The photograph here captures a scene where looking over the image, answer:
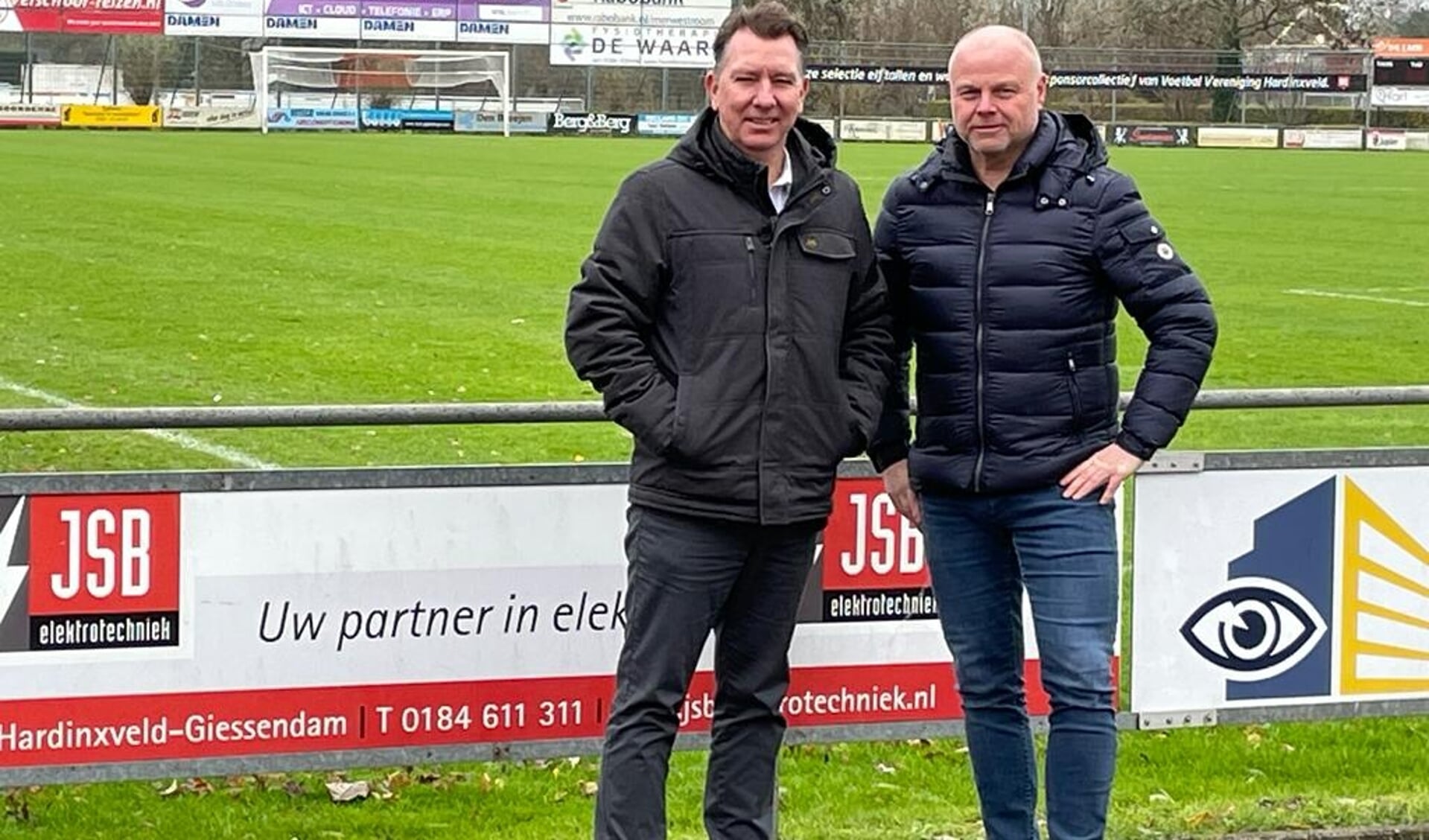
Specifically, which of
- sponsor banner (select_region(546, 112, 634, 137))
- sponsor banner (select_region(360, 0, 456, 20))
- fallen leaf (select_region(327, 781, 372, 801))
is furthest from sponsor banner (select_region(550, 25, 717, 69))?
fallen leaf (select_region(327, 781, 372, 801))

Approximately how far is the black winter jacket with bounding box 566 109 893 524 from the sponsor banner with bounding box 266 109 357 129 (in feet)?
204

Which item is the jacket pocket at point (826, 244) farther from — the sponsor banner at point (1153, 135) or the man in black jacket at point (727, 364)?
the sponsor banner at point (1153, 135)

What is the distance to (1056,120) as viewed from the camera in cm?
451

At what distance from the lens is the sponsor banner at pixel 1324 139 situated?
67.1 metres

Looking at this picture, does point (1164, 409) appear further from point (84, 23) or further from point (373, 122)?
point (84, 23)

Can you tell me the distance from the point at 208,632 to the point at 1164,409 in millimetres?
2181

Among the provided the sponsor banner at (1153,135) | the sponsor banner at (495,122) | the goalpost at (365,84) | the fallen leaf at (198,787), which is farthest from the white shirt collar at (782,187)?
the sponsor banner at (1153,135)

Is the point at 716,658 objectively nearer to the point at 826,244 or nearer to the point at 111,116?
the point at 826,244

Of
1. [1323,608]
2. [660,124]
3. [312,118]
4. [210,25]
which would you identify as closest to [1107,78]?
[660,124]

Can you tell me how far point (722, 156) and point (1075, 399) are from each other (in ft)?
2.89

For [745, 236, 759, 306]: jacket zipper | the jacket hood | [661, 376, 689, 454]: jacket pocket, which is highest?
the jacket hood

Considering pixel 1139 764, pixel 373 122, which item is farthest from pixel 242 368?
pixel 373 122

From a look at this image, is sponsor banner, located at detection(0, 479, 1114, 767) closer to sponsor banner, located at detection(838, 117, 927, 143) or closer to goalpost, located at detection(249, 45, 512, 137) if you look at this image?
goalpost, located at detection(249, 45, 512, 137)

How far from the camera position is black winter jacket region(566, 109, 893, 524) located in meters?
4.20
